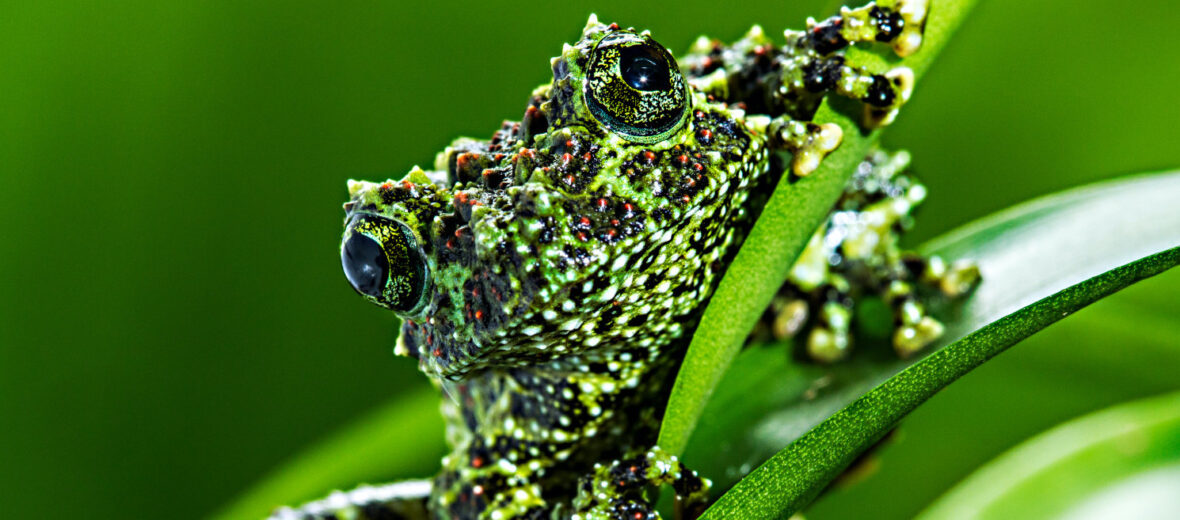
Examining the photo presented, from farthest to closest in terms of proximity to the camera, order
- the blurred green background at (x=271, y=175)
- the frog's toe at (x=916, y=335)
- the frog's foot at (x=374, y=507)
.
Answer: the blurred green background at (x=271, y=175) → the frog's foot at (x=374, y=507) → the frog's toe at (x=916, y=335)

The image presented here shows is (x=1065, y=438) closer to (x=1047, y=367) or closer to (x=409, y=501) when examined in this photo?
(x=1047, y=367)

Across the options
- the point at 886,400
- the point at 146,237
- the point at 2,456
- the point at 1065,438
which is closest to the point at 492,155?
the point at 886,400

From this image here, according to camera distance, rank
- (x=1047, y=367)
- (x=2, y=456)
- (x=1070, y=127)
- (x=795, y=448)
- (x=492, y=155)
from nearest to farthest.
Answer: (x=795, y=448) < (x=492, y=155) < (x=1047, y=367) < (x=1070, y=127) < (x=2, y=456)

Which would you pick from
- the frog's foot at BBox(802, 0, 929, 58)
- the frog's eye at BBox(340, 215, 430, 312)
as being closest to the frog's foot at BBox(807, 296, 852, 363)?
the frog's foot at BBox(802, 0, 929, 58)

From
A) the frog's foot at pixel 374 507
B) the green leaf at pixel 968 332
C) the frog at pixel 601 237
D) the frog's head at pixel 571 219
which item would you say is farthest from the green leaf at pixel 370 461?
the green leaf at pixel 968 332

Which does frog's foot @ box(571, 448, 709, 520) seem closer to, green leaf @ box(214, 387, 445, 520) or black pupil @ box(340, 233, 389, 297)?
black pupil @ box(340, 233, 389, 297)

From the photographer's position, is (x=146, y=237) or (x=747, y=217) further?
(x=146, y=237)

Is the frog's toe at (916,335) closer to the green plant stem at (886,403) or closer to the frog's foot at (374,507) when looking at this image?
the green plant stem at (886,403)
